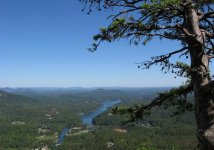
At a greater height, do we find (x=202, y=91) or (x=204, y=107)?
(x=202, y=91)

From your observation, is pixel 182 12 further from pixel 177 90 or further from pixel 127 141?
pixel 127 141

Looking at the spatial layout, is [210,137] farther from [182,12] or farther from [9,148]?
[9,148]

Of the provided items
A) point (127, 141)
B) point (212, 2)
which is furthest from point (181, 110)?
point (127, 141)

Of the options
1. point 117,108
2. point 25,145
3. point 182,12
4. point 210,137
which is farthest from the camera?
point 25,145

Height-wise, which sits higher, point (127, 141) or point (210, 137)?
point (210, 137)

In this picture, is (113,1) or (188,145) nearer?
(113,1)

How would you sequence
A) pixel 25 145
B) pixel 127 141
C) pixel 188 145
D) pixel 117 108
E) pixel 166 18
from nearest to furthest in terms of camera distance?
pixel 166 18 → pixel 117 108 → pixel 188 145 → pixel 127 141 → pixel 25 145

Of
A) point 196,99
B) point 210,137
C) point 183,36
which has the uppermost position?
point 183,36
